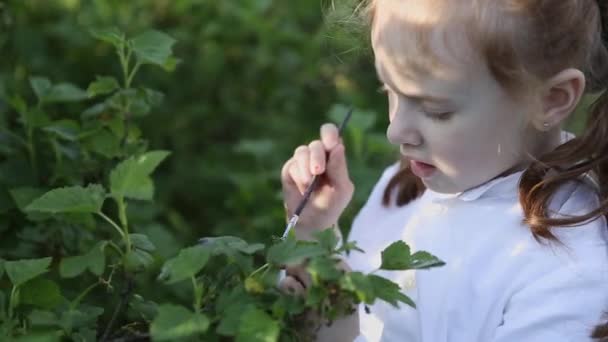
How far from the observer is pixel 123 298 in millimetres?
1621

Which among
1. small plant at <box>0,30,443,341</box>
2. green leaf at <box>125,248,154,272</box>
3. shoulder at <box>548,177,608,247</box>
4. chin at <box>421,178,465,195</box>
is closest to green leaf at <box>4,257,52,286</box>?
small plant at <box>0,30,443,341</box>

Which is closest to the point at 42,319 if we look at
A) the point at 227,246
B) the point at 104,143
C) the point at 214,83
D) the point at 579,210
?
the point at 227,246

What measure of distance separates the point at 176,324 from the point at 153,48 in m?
0.78

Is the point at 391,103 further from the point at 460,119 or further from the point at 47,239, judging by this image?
the point at 47,239

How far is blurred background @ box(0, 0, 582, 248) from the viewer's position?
9.92 ft

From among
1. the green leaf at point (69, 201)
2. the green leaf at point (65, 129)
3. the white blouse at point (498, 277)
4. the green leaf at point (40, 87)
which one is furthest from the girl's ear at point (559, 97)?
the green leaf at point (40, 87)

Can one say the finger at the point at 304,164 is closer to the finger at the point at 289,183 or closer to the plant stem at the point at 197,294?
the finger at the point at 289,183

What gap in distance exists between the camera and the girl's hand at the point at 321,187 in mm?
2027

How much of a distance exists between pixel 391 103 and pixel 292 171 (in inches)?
11.5

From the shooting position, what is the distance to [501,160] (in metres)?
1.80

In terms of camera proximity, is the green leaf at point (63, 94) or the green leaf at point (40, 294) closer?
the green leaf at point (40, 294)

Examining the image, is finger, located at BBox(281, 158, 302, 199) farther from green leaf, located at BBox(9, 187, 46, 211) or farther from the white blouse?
green leaf, located at BBox(9, 187, 46, 211)

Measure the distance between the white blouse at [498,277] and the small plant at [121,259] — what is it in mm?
267

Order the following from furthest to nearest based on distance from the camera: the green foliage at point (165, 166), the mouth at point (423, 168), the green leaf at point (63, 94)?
the green leaf at point (63, 94) → the mouth at point (423, 168) → the green foliage at point (165, 166)
